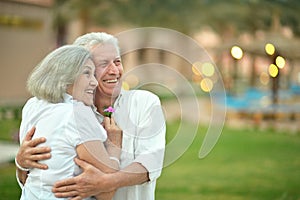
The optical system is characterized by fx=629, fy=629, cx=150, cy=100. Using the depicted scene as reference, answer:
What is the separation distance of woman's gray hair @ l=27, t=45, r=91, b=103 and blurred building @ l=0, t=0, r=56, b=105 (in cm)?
1096

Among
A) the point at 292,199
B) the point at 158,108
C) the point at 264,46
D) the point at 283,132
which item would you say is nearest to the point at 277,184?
the point at 292,199

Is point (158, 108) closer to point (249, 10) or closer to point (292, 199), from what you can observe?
point (292, 199)

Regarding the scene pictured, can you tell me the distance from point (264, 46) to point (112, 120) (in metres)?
10.2

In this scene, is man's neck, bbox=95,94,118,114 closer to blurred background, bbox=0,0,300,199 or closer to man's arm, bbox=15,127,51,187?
man's arm, bbox=15,127,51,187

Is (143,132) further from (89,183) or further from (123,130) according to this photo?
(89,183)

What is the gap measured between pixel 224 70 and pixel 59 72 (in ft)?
38.6

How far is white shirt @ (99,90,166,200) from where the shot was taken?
78.6 inches

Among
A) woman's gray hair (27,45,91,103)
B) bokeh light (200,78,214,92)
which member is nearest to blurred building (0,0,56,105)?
bokeh light (200,78,214,92)

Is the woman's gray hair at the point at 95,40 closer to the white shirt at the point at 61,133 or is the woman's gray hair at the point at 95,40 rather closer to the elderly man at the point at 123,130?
the elderly man at the point at 123,130

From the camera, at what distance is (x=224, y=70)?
44.3ft

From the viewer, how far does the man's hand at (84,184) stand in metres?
1.91

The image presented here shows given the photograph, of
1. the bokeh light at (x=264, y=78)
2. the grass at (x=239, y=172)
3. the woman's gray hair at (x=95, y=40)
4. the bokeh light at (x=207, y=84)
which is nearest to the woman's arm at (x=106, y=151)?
the woman's gray hair at (x=95, y=40)

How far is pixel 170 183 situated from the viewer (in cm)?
662

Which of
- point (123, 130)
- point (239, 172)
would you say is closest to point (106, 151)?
point (123, 130)
